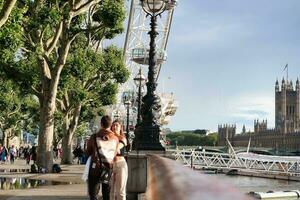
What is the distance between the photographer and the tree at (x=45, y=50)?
24062mm

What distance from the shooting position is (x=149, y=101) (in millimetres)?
15383

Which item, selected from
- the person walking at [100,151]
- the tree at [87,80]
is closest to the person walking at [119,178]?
the person walking at [100,151]

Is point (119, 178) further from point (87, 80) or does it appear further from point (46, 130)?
point (87, 80)

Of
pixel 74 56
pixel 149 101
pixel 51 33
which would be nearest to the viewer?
Result: pixel 149 101

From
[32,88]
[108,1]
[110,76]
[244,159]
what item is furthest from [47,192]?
[244,159]

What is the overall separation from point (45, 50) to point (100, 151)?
1803 cm

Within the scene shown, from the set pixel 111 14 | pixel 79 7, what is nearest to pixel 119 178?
pixel 79 7

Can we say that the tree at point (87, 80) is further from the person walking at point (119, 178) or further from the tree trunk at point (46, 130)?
the person walking at point (119, 178)

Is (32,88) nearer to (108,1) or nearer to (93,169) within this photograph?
(108,1)

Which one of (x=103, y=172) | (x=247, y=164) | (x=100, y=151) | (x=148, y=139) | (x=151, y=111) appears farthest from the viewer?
(x=247, y=164)

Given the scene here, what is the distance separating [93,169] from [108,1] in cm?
2145

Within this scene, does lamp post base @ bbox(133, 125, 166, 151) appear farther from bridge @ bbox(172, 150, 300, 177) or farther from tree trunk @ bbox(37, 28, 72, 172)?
bridge @ bbox(172, 150, 300, 177)

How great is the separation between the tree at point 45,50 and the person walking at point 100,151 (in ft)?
44.9

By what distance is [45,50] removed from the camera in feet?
89.0
